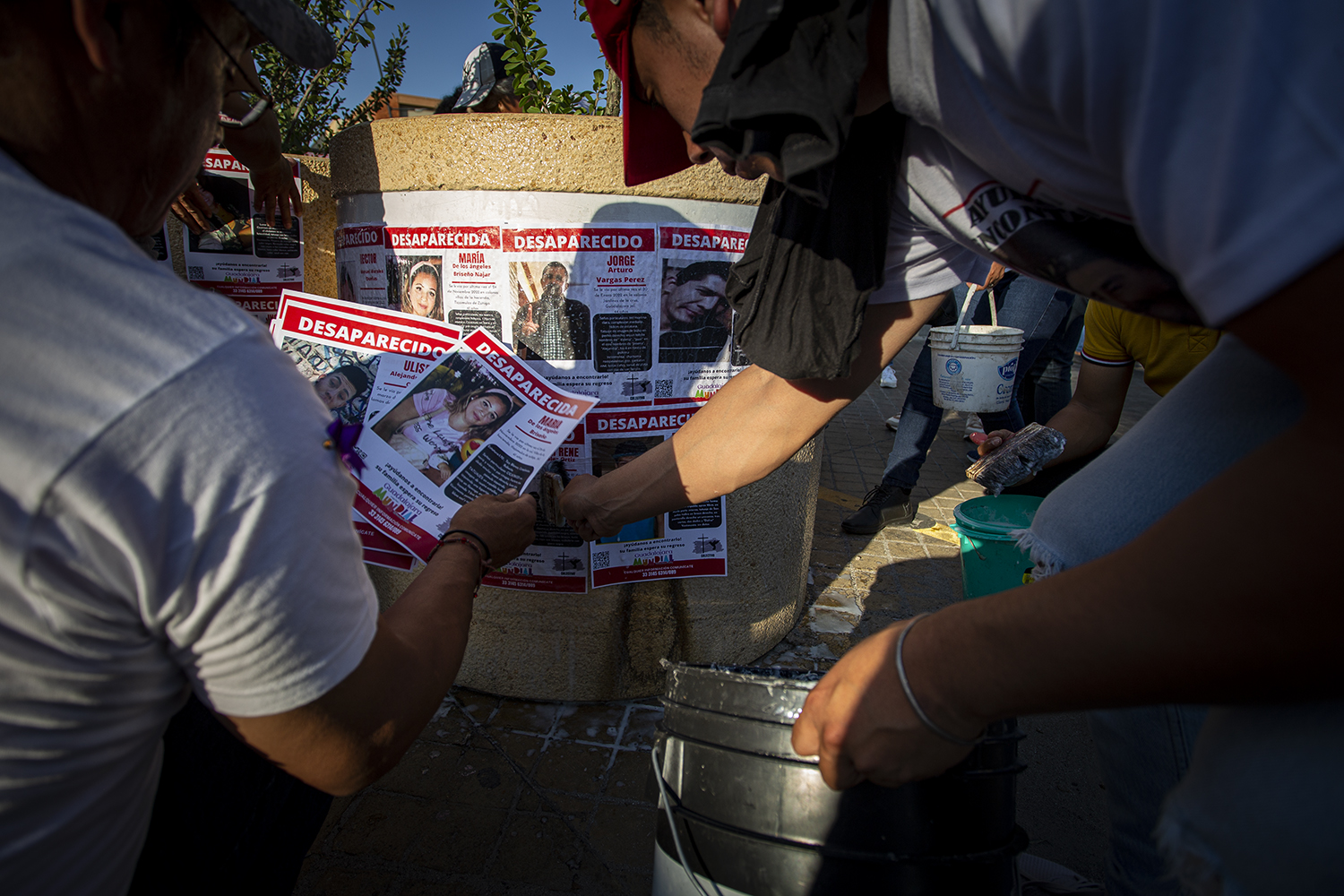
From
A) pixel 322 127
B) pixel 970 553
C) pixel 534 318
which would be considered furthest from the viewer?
pixel 322 127

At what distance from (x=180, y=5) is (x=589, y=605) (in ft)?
5.32

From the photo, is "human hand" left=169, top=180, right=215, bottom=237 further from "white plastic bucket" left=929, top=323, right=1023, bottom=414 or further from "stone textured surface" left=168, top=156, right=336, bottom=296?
"white plastic bucket" left=929, top=323, right=1023, bottom=414

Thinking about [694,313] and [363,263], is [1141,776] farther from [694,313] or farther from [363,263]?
[363,263]

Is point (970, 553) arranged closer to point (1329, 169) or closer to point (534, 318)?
point (534, 318)

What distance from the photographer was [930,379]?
147 inches

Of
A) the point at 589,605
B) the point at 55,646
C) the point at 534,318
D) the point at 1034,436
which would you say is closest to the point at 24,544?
the point at 55,646

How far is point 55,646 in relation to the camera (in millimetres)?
662

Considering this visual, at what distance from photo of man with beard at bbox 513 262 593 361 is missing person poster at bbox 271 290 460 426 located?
196mm

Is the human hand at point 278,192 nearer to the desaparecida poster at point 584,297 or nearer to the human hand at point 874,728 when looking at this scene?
the desaparecida poster at point 584,297

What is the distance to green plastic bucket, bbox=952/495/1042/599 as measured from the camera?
2.41m

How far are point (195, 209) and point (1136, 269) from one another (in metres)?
2.38

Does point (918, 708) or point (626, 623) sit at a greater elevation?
point (918, 708)

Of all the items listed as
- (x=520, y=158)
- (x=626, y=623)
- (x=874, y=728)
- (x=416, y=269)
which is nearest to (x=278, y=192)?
(x=416, y=269)

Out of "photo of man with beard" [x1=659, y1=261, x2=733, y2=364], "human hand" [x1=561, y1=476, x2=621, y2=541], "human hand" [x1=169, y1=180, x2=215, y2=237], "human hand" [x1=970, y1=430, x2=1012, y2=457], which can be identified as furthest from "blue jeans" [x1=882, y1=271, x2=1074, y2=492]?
"human hand" [x1=169, y1=180, x2=215, y2=237]
